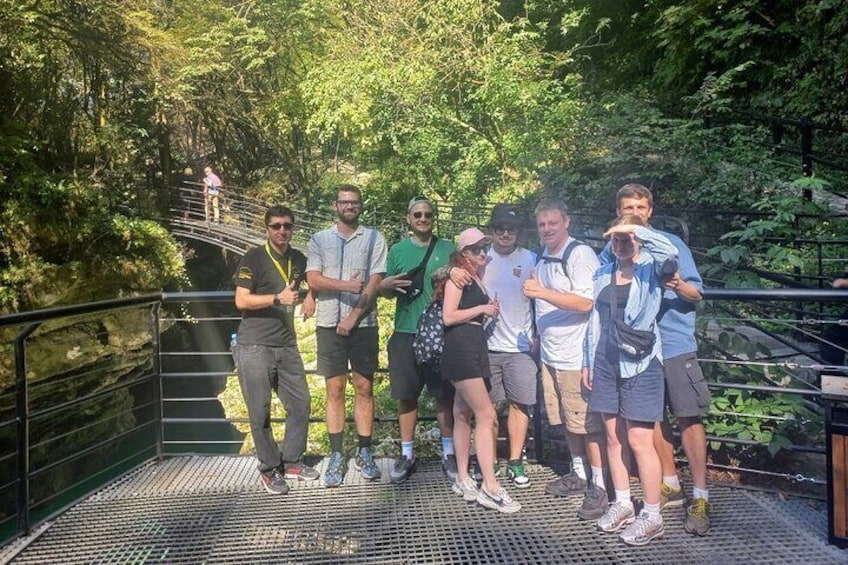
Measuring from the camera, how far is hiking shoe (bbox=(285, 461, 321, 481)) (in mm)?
3674

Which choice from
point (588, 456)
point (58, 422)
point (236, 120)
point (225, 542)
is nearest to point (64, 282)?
point (58, 422)

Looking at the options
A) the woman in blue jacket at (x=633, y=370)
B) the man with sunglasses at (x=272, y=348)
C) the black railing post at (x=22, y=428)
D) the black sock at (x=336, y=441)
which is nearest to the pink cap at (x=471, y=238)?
the woman in blue jacket at (x=633, y=370)

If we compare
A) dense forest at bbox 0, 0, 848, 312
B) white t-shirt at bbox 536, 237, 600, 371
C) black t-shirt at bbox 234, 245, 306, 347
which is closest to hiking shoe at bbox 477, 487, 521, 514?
white t-shirt at bbox 536, 237, 600, 371

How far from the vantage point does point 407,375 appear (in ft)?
11.9

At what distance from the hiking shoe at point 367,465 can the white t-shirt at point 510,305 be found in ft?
3.54

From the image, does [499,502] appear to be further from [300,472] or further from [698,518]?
[300,472]

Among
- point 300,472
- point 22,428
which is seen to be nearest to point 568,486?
point 300,472

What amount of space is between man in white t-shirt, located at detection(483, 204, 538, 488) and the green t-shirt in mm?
343

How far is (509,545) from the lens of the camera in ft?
9.34

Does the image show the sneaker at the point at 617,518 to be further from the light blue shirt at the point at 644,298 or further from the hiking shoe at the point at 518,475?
the light blue shirt at the point at 644,298

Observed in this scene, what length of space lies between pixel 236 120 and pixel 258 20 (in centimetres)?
358

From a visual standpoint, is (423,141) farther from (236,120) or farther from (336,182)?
(236,120)

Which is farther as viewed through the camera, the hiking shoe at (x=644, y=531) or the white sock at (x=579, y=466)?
the white sock at (x=579, y=466)

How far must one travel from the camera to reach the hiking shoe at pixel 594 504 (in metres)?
3.10
